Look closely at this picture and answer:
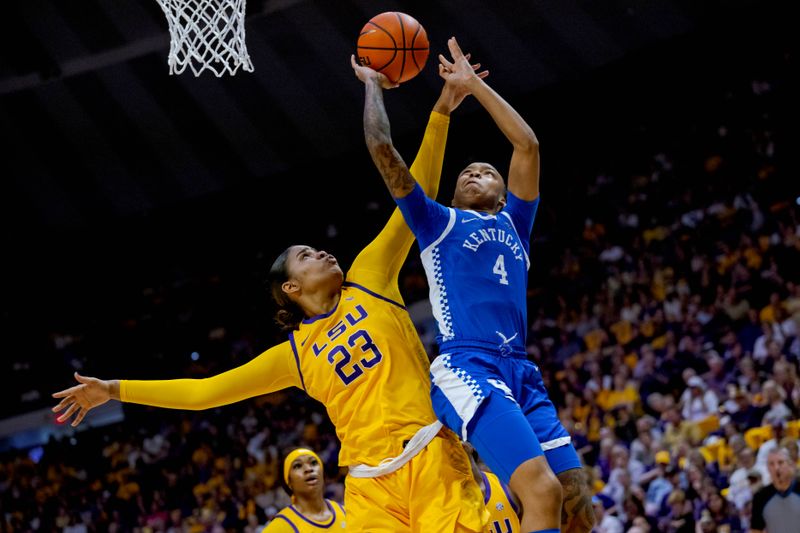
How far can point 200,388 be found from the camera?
16.3 ft

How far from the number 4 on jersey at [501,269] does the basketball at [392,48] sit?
1.11m

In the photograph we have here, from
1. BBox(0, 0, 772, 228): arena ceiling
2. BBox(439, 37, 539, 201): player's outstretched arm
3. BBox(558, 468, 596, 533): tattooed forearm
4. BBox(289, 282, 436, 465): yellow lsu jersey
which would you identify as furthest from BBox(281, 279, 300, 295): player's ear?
BBox(0, 0, 772, 228): arena ceiling

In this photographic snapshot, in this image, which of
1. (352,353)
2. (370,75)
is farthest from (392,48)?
(352,353)

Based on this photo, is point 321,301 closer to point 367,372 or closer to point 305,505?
point 367,372

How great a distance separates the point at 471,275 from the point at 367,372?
0.63 meters

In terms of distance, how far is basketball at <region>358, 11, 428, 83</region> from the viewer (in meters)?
5.01

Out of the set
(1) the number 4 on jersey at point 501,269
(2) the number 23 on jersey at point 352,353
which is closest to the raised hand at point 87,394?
(2) the number 23 on jersey at point 352,353

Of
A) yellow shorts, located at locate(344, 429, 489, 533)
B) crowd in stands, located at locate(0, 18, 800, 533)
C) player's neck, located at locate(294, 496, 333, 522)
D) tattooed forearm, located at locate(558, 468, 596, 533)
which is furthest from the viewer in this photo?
crowd in stands, located at locate(0, 18, 800, 533)

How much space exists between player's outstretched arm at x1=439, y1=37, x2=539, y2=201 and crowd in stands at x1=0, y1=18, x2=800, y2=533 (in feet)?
15.7

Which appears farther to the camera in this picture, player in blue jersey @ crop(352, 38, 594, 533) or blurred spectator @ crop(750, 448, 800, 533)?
blurred spectator @ crop(750, 448, 800, 533)

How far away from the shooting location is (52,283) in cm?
1981

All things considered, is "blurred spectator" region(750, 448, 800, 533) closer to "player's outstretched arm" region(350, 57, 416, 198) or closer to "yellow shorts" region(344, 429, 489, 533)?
"yellow shorts" region(344, 429, 489, 533)

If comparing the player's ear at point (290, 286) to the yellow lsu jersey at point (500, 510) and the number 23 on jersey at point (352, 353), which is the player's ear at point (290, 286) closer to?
the number 23 on jersey at point (352, 353)

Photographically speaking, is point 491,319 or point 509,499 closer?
point 491,319
